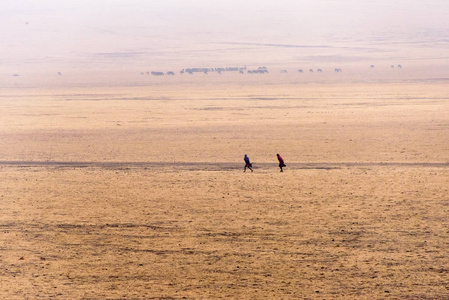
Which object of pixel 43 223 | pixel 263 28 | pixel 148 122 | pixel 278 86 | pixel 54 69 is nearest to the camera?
pixel 43 223

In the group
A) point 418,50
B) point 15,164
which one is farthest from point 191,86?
point 418,50

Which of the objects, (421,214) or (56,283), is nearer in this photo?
(56,283)

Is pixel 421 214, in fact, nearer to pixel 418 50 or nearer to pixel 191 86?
pixel 191 86

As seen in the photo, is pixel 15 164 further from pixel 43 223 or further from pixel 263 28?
pixel 263 28

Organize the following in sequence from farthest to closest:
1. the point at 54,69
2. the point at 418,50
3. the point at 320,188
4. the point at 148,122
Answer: the point at 418,50
the point at 54,69
the point at 148,122
the point at 320,188

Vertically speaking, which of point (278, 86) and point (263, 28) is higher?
point (263, 28)

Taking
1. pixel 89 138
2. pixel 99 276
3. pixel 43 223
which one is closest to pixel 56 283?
pixel 99 276
